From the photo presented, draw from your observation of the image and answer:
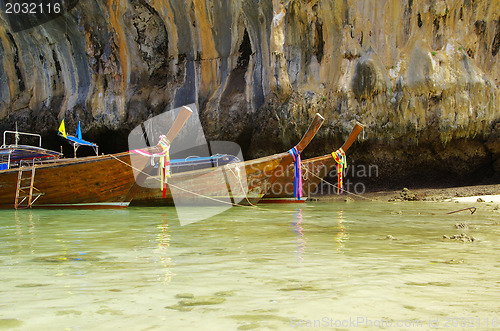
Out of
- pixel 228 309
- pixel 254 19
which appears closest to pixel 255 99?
pixel 254 19

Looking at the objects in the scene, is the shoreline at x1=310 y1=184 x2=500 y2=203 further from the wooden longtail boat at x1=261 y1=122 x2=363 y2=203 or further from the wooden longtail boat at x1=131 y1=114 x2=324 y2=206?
the wooden longtail boat at x1=131 y1=114 x2=324 y2=206

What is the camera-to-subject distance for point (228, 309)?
6.08 ft

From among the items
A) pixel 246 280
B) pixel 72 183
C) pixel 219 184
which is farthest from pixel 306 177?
pixel 246 280

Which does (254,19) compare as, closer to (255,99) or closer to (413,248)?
(255,99)

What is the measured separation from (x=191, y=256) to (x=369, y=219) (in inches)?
134

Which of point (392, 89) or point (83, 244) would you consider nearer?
point (83, 244)

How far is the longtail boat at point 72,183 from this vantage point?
26.1ft

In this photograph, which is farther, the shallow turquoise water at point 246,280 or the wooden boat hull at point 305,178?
the wooden boat hull at point 305,178

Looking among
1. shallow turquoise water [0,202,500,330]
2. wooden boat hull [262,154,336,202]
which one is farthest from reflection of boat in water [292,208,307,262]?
wooden boat hull [262,154,336,202]

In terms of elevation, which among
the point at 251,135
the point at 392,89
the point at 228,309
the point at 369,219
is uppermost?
the point at 392,89

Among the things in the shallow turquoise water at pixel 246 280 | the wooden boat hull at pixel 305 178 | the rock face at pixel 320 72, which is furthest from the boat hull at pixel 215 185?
the shallow turquoise water at pixel 246 280

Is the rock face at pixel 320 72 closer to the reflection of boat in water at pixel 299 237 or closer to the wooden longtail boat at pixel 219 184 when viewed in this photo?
the wooden longtail boat at pixel 219 184

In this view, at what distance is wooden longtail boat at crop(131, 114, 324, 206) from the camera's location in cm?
849

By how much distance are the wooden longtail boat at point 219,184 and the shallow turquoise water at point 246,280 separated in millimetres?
4030
